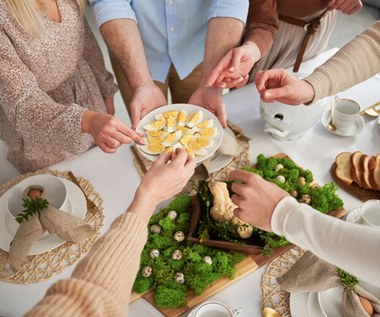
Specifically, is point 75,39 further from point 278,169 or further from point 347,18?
point 347,18

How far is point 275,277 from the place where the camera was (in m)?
1.02

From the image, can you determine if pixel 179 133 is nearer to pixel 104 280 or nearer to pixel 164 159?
pixel 164 159

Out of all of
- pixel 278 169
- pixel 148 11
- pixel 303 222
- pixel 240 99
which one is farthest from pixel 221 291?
pixel 148 11

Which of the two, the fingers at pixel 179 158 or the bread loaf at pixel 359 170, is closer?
the fingers at pixel 179 158

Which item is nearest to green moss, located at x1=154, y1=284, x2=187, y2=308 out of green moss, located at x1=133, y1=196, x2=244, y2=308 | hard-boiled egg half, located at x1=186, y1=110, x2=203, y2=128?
green moss, located at x1=133, y1=196, x2=244, y2=308

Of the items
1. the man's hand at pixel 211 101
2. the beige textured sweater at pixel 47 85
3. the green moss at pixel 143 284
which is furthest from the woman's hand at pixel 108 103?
the green moss at pixel 143 284

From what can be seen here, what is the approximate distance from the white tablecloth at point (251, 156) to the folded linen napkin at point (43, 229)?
94mm

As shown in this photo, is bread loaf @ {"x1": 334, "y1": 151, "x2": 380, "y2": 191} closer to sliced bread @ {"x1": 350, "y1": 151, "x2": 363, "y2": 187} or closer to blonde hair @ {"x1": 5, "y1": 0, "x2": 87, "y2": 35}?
sliced bread @ {"x1": 350, "y1": 151, "x2": 363, "y2": 187}

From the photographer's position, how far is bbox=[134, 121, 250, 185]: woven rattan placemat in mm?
1208

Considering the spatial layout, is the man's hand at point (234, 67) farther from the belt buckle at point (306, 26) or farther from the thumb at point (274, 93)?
the belt buckle at point (306, 26)

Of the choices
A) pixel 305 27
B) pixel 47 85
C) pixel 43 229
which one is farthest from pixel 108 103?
pixel 305 27

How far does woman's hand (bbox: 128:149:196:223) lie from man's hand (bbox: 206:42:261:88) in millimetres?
361

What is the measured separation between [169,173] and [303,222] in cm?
34

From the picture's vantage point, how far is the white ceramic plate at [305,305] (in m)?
0.92
